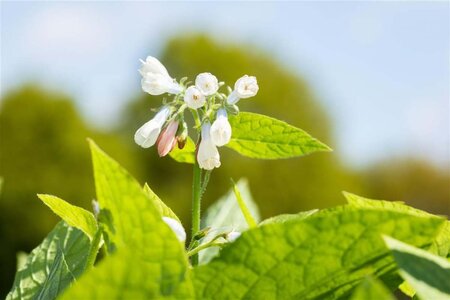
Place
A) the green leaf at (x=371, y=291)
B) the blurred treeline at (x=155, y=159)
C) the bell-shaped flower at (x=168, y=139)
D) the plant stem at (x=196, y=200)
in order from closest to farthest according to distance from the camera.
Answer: the green leaf at (x=371, y=291)
the plant stem at (x=196, y=200)
the bell-shaped flower at (x=168, y=139)
the blurred treeline at (x=155, y=159)

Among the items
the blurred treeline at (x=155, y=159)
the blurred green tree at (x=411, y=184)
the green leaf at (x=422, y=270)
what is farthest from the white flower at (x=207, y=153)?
the blurred green tree at (x=411, y=184)

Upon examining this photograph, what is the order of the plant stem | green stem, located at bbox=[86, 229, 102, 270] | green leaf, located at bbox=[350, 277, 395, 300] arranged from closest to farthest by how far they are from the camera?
1. green leaf, located at bbox=[350, 277, 395, 300]
2. green stem, located at bbox=[86, 229, 102, 270]
3. the plant stem

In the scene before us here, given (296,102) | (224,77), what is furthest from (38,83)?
(296,102)

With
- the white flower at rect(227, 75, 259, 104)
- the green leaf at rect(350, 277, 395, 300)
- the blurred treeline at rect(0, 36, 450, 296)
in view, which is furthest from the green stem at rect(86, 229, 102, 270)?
the blurred treeline at rect(0, 36, 450, 296)

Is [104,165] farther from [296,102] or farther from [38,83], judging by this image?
[296,102]

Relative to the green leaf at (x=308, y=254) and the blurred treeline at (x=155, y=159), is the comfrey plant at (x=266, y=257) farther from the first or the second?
the blurred treeline at (x=155, y=159)

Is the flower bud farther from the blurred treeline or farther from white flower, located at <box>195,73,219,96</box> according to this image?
the blurred treeline
